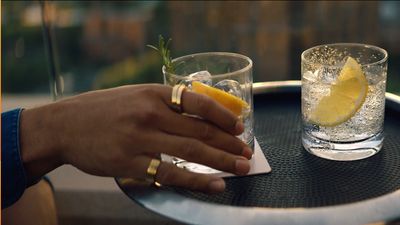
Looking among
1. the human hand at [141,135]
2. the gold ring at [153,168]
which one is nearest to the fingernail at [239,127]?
the human hand at [141,135]

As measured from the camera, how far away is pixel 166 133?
0.75 metres

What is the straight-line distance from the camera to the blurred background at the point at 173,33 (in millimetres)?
1841

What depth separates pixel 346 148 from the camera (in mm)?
844

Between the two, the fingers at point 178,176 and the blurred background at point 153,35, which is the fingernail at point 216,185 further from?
the blurred background at point 153,35

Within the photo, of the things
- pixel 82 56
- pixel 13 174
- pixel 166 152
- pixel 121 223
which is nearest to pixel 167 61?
pixel 166 152

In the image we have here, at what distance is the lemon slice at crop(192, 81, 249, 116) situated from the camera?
0.78 meters

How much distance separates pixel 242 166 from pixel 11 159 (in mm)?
300

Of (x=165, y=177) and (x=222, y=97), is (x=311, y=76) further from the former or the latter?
(x=165, y=177)

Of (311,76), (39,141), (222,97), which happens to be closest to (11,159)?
(39,141)

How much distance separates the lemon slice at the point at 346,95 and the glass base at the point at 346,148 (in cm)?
4

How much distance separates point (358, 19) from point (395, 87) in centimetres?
25

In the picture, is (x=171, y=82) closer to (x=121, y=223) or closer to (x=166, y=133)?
(x=166, y=133)

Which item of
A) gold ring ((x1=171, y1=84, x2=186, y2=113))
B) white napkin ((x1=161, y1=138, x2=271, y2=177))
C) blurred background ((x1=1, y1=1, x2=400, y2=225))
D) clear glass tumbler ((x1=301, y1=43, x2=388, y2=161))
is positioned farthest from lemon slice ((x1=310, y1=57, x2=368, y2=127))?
blurred background ((x1=1, y1=1, x2=400, y2=225))

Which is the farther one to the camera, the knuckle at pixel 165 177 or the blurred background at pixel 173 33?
the blurred background at pixel 173 33
